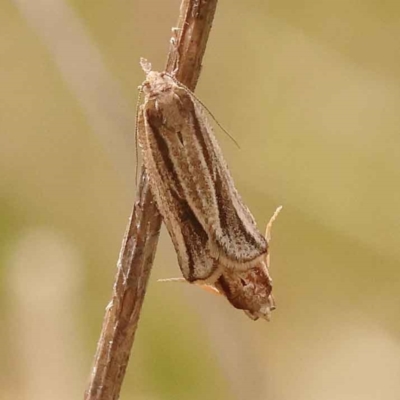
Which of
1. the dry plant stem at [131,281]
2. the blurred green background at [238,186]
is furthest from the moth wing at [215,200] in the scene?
the blurred green background at [238,186]

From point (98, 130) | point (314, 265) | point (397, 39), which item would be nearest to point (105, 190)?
point (98, 130)

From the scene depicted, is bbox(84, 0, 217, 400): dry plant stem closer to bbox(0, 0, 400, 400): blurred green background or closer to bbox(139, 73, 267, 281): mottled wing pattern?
bbox(139, 73, 267, 281): mottled wing pattern

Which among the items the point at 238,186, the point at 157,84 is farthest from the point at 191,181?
the point at 238,186

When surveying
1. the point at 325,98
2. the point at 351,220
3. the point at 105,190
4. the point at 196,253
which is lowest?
the point at 105,190

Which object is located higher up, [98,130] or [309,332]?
[98,130]

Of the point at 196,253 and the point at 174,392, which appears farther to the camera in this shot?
the point at 174,392

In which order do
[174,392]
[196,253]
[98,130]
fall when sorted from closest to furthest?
[196,253], [174,392], [98,130]

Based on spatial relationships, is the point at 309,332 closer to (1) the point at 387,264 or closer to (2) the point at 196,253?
(1) the point at 387,264

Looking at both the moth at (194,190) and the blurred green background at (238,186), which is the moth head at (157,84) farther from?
the blurred green background at (238,186)
